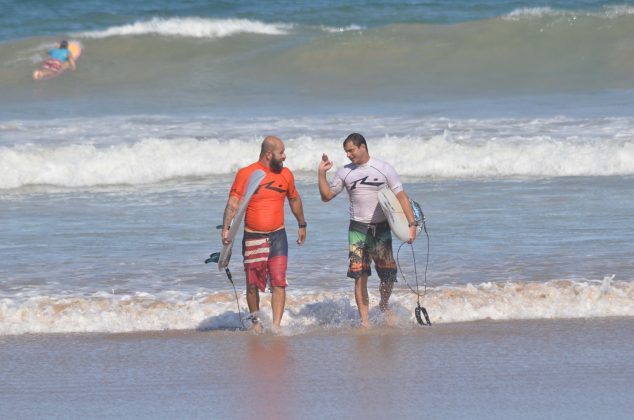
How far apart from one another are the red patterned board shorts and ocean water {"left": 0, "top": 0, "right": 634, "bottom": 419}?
45 cm

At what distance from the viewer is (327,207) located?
1305 centimetres

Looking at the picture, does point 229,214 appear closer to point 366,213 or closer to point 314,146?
point 366,213

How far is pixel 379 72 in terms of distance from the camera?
25.7m

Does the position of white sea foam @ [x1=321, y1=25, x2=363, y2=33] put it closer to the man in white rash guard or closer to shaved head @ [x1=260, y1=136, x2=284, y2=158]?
the man in white rash guard

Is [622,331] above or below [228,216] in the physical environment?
below

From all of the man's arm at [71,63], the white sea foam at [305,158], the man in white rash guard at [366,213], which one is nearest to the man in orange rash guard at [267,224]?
the man in white rash guard at [366,213]

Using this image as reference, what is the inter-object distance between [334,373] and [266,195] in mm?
1518

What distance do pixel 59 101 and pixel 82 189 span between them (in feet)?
27.6

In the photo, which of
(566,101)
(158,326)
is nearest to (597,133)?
(566,101)

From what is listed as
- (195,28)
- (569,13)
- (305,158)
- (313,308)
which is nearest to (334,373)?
(313,308)

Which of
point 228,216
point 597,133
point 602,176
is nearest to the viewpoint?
point 228,216

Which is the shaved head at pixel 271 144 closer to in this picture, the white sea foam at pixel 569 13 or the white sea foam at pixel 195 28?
the white sea foam at pixel 569 13

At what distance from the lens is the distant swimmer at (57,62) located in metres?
26.1

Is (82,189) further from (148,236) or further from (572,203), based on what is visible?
(572,203)
